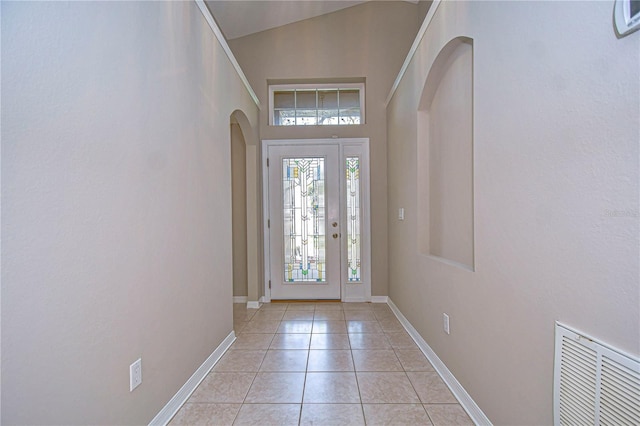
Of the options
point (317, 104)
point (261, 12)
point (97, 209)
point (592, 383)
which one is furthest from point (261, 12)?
point (592, 383)

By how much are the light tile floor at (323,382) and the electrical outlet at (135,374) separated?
44 cm

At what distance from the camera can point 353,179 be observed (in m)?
3.94

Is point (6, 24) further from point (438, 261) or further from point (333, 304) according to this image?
point (333, 304)

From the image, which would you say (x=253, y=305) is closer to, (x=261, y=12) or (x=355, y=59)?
(x=355, y=59)

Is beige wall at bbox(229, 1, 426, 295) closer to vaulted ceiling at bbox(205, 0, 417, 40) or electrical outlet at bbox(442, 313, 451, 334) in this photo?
vaulted ceiling at bbox(205, 0, 417, 40)

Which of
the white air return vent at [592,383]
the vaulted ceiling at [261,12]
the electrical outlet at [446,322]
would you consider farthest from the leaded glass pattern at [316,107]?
the white air return vent at [592,383]

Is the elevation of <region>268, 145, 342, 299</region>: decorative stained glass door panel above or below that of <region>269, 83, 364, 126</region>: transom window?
below

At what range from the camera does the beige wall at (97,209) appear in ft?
2.85

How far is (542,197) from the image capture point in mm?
1099

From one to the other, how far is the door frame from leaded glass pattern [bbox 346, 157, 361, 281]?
0.05 meters

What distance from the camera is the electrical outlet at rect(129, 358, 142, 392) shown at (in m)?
1.33

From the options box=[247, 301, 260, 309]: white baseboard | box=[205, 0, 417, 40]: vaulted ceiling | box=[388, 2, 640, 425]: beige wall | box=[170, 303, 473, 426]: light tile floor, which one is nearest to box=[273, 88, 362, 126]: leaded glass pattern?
box=[205, 0, 417, 40]: vaulted ceiling

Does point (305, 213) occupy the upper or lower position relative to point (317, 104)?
lower

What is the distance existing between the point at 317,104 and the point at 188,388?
135 inches
